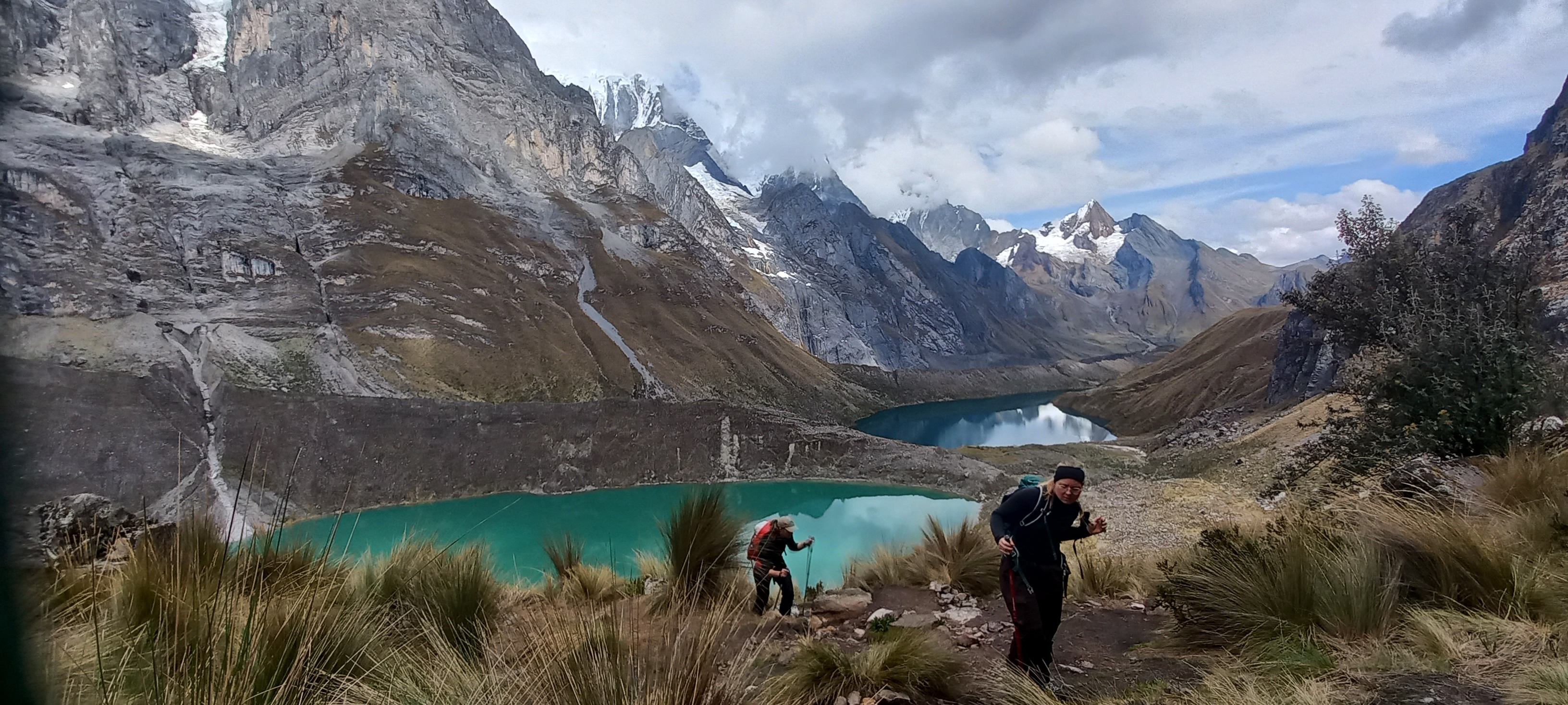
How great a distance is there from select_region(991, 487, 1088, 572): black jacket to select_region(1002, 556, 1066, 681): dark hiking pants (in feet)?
0.23

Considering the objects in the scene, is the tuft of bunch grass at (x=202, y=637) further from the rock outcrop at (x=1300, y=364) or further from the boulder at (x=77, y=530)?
the rock outcrop at (x=1300, y=364)

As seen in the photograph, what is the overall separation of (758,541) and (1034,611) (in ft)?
8.88

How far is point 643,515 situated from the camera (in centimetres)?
3353

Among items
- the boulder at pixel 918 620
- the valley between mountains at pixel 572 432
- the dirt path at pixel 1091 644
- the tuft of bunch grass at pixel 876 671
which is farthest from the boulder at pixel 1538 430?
the tuft of bunch grass at pixel 876 671

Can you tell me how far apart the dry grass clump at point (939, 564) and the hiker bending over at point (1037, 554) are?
2.77 metres

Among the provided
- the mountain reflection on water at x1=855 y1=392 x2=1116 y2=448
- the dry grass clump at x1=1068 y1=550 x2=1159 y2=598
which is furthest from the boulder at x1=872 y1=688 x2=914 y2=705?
the mountain reflection on water at x1=855 y1=392 x2=1116 y2=448

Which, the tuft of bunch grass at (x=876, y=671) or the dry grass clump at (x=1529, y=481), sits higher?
the dry grass clump at (x=1529, y=481)

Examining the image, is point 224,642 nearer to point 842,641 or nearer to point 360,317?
point 842,641

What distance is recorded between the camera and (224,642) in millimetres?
2072

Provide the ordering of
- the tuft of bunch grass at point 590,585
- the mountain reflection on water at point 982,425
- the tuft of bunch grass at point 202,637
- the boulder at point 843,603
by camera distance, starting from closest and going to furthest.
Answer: the tuft of bunch grass at point 202,637 → the tuft of bunch grass at point 590,585 → the boulder at point 843,603 → the mountain reflection on water at point 982,425

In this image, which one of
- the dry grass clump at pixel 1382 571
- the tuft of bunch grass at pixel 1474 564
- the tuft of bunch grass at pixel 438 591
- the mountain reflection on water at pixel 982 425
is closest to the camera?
the tuft of bunch grass at pixel 1474 564

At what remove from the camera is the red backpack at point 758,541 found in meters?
6.10

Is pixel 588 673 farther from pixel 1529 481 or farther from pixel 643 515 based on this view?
pixel 643 515

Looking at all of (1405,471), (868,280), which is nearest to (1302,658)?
(1405,471)
